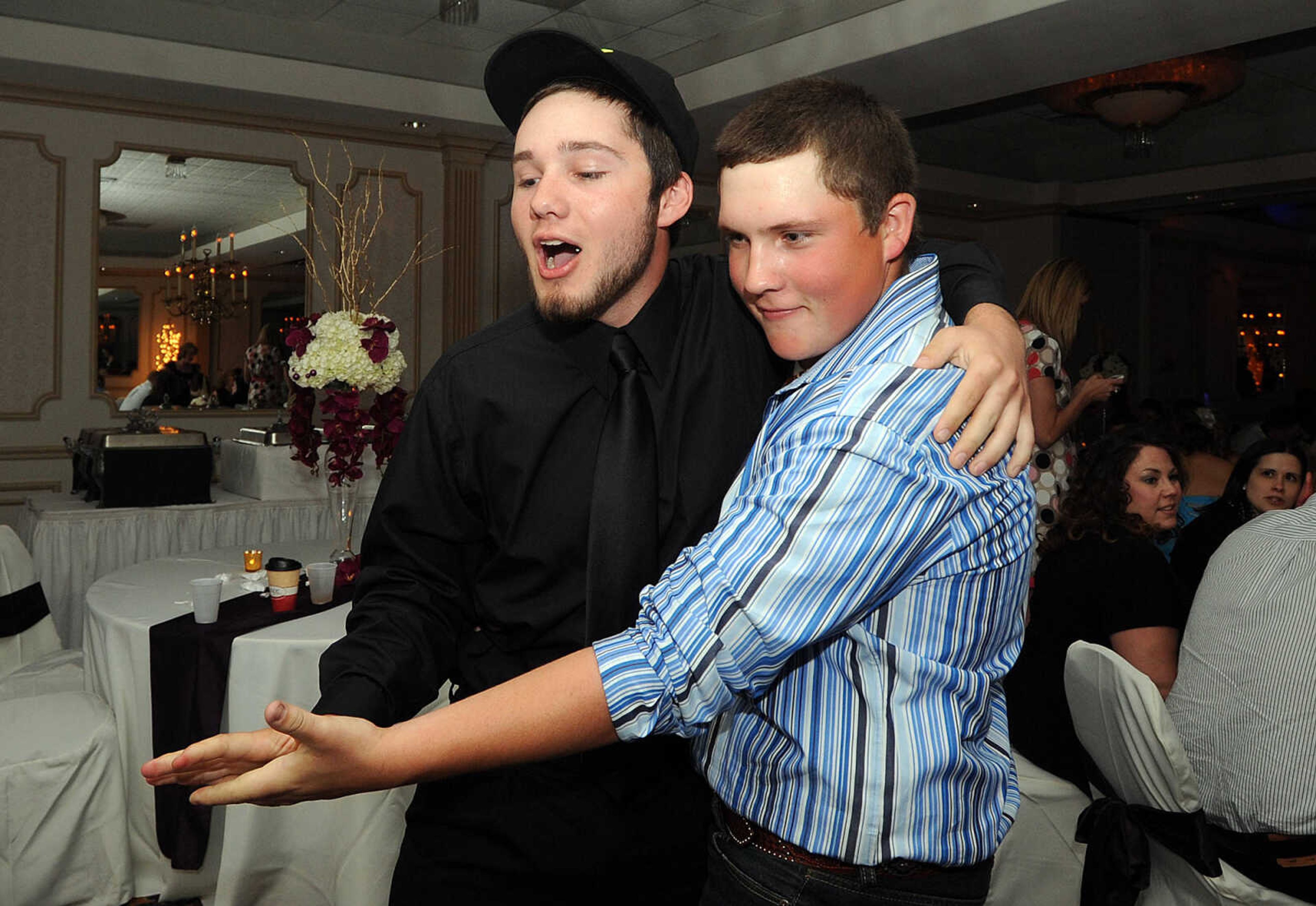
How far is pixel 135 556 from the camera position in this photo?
4.37m

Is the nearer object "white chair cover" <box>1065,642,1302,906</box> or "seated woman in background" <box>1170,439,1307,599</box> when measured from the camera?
"white chair cover" <box>1065,642,1302,906</box>

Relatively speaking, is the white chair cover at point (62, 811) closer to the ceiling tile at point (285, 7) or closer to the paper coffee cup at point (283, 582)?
the paper coffee cup at point (283, 582)

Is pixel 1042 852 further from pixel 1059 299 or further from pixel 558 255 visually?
pixel 1059 299

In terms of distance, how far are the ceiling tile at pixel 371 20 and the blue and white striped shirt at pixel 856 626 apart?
18.2ft

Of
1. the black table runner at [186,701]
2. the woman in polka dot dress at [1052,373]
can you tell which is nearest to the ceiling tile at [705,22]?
the woman in polka dot dress at [1052,373]

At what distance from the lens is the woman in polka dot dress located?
353cm

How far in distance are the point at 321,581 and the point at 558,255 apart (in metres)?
1.82

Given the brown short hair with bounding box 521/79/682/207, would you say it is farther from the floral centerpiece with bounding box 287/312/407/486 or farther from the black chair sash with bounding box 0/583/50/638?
the black chair sash with bounding box 0/583/50/638

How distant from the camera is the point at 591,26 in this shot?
5777mm

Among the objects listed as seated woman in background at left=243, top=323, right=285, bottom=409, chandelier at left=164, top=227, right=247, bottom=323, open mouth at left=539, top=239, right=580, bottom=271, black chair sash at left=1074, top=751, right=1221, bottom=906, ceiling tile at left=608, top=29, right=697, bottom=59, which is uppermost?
ceiling tile at left=608, top=29, right=697, bottom=59

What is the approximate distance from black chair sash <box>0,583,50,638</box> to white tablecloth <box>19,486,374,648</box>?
0.86 meters

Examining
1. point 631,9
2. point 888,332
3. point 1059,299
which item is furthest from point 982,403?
point 631,9

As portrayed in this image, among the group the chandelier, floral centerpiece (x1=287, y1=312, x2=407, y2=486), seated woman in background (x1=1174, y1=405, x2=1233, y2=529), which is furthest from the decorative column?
seated woman in background (x1=1174, y1=405, x2=1233, y2=529)

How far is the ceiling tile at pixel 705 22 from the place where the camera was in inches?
222
